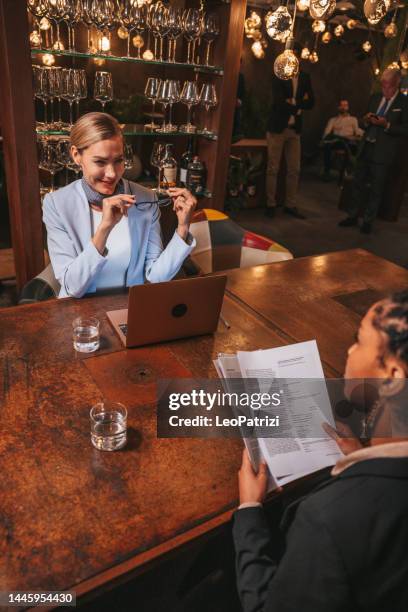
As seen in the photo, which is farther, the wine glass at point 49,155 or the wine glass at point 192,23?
the wine glass at point 192,23

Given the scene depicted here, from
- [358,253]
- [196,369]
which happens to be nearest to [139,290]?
[196,369]

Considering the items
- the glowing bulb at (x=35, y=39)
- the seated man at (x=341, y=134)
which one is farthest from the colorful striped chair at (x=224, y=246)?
the seated man at (x=341, y=134)

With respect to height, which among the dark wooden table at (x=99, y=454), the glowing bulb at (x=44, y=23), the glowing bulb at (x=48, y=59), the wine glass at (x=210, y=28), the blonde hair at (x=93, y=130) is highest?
the wine glass at (x=210, y=28)

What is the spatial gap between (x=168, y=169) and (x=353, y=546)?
104 inches

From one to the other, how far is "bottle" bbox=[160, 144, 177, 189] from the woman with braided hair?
7.60ft

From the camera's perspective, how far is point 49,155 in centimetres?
257

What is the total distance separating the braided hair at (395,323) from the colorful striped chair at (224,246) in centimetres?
175

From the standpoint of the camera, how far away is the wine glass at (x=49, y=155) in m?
2.56

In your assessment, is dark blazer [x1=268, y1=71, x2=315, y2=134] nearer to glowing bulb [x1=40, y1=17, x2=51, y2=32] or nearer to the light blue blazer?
glowing bulb [x1=40, y1=17, x2=51, y2=32]

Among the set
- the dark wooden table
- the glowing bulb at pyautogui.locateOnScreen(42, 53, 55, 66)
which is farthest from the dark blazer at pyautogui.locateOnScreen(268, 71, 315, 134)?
the dark wooden table

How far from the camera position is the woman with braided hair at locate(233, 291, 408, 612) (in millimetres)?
727

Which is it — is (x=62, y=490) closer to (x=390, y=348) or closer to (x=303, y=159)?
(x=390, y=348)

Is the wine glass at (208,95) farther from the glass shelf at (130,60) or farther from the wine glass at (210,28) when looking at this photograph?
the wine glass at (210,28)

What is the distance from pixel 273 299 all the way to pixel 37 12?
6.18ft
